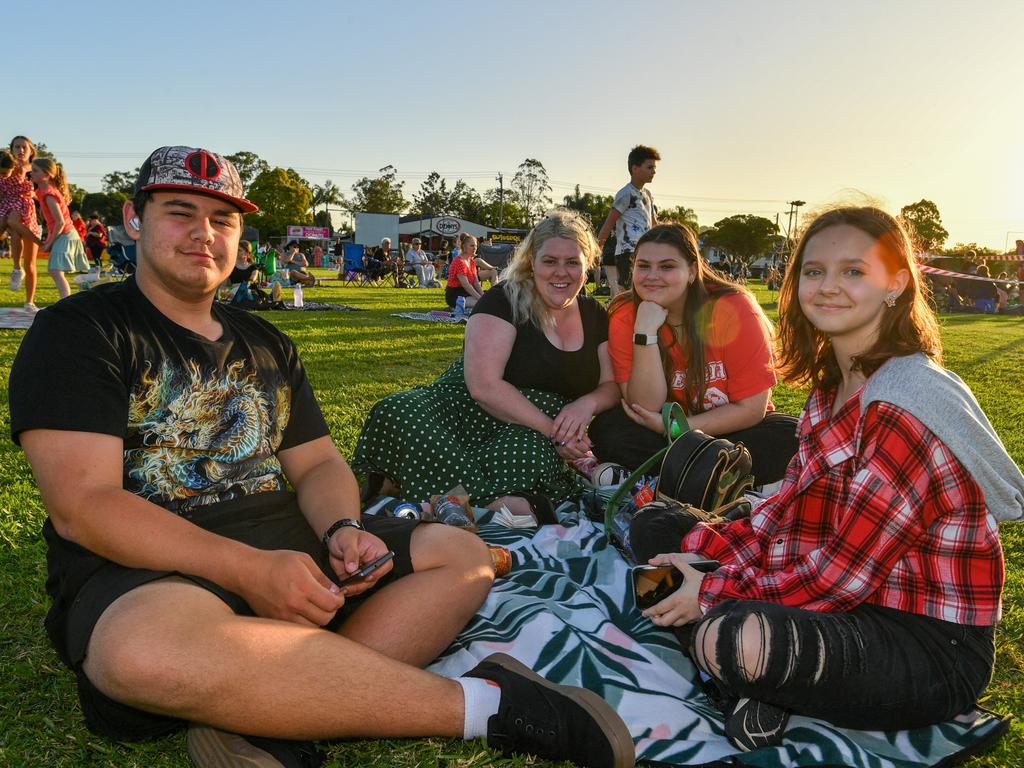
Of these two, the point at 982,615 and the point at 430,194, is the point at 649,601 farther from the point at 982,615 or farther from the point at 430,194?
the point at 430,194

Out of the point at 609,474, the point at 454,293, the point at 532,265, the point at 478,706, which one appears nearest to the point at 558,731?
the point at 478,706

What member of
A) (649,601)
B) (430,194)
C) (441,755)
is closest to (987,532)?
(649,601)

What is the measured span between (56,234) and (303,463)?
28.4 ft

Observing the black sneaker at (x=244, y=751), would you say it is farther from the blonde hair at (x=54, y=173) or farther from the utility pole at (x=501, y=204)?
the utility pole at (x=501, y=204)

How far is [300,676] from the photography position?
1.81 meters

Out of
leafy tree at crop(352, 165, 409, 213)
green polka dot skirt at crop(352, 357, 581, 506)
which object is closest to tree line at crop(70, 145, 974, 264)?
leafy tree at crop(352, 165, 409, 213)

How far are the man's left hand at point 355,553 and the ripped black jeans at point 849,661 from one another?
0.96 meters

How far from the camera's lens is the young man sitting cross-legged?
1.80 m

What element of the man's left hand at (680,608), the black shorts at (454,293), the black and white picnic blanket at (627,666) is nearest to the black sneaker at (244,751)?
the black and white picnic blanket at (627,666)

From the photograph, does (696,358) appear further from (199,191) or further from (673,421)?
(199,191)

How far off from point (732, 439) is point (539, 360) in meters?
1.15

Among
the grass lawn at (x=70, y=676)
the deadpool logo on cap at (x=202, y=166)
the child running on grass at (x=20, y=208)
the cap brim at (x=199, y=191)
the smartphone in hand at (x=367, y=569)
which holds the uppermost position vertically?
the child running on grass at (x=20, y=208)

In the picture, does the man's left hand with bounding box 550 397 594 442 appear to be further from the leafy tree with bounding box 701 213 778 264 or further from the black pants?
the leafy tree with bounding box 701 213 778 264

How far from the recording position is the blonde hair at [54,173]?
29.5 feet
